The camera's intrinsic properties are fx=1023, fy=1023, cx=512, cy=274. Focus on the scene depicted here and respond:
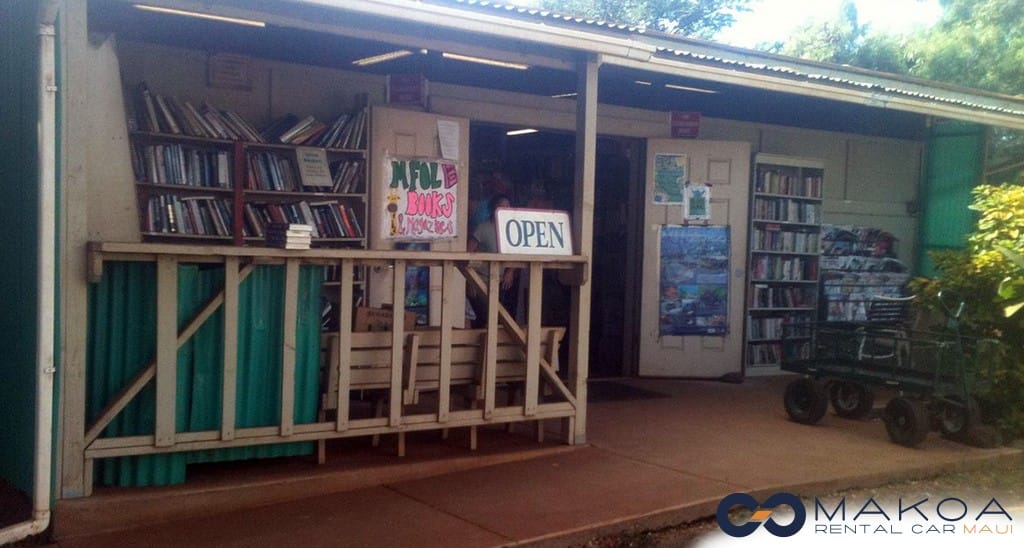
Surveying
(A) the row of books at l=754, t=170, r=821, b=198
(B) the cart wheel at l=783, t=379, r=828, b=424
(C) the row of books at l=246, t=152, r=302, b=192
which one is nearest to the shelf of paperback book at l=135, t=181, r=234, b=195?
(C) the row of books at l=246, t=152, r=302, b=192

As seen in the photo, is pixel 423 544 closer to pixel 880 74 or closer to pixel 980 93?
pixel 880 74

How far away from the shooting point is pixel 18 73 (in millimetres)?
5555

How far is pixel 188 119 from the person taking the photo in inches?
319

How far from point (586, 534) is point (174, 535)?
7.33 ft

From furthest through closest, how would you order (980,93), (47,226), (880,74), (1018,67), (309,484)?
(1018,67)
(980,93)
(880,74)
(309,484)
(47,226)

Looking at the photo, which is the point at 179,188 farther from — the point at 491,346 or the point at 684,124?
the point at 684,124

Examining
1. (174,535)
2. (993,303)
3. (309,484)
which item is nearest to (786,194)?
(993,303)

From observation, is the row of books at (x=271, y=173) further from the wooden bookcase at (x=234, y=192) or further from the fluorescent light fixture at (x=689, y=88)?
the fluorescent light fixture at (x=689, y=88)

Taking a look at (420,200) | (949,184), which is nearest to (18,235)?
(420,200)

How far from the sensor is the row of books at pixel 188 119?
794 cm

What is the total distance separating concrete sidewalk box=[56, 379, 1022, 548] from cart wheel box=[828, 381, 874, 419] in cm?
19

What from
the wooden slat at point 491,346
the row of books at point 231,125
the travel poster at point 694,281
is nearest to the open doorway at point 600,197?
the travel poster at point 694,281

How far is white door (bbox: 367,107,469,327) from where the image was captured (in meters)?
8.98

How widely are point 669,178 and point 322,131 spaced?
3.82 metres
